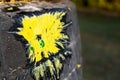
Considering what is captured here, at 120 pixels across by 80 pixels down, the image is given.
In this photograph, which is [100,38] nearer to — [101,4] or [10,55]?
[101,4]

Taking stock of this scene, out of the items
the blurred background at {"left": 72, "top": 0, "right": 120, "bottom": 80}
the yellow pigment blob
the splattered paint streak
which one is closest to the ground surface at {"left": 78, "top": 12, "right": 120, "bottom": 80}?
the blurred background at {"left": 72, "top": 0, "right": 120, "bottom": 80}

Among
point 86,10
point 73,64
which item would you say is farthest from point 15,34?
point 86,10

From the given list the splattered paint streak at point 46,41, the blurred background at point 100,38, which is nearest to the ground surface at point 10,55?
the splattered paint streak at point 46,41

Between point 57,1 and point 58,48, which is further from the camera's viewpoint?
point 57,1

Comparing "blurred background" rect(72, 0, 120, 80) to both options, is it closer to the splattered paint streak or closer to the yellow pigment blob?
the splattered paint streak

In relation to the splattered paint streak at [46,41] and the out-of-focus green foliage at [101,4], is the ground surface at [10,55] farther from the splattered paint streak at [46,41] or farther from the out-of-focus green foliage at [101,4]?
the out-of-focus green foliage at [101,4]

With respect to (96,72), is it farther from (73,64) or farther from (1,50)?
(1,50)
